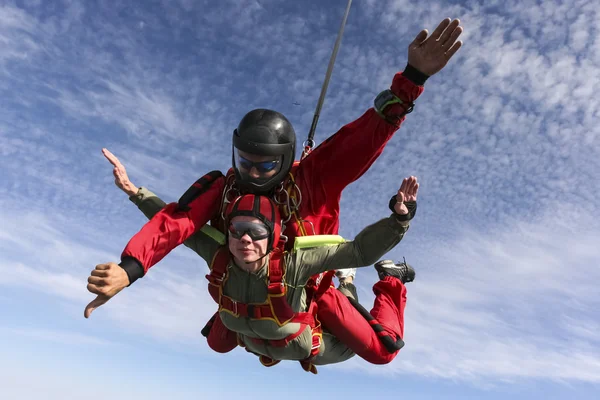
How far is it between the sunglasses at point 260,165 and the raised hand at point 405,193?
3.46 ft

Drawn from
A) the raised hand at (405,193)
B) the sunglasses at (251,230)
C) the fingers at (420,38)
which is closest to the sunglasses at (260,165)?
the sunglasses at (251,230)

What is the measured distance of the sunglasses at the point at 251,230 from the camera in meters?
3.93

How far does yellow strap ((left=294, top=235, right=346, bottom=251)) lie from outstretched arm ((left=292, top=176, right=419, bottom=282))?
0.04 metres

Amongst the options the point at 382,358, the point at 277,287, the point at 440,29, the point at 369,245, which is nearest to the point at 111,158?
the point at 277,287

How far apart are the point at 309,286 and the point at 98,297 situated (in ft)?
6.03

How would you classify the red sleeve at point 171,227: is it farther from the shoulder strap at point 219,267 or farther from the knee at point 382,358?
the knee at point 382,358

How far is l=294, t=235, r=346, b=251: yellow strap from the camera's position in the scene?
13.2 feet

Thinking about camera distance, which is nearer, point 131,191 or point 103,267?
point 103,267

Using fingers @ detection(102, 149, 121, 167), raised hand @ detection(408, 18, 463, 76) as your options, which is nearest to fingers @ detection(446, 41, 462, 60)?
raised hand @ detection(408, 18, 463, 76)

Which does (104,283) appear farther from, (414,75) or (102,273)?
(414,75)

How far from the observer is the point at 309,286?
4621 mm

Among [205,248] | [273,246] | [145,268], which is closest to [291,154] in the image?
[273,246]

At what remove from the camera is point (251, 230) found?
392 centimetres

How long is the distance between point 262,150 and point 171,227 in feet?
3.03
